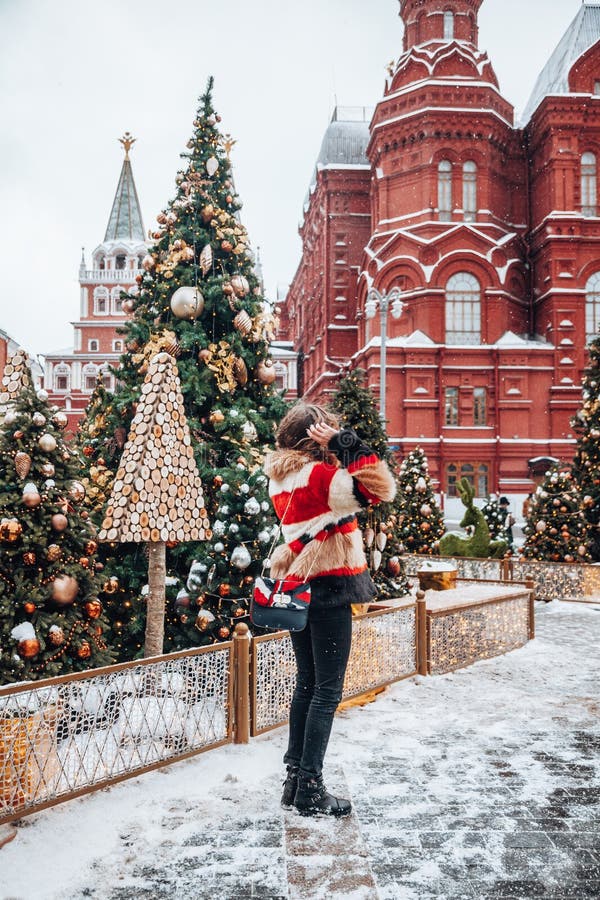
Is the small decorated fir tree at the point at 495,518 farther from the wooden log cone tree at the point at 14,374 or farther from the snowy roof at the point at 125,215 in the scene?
the snowy roof at the point at 125,215

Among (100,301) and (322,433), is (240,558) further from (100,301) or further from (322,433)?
(100,301)

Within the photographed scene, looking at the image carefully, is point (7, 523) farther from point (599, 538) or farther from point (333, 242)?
point (333, 242)

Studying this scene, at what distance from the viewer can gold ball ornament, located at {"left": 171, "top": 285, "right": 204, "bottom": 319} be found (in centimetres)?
770

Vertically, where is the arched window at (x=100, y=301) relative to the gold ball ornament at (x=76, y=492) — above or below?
above

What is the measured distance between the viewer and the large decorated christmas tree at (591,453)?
14.3 m

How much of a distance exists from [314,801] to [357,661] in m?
2.25

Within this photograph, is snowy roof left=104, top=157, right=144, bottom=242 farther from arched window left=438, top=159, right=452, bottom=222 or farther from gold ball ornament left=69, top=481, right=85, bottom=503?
gold ball ornament left=69, top=481, right=85, bottom=503

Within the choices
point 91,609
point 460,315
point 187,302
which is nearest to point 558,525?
point 187,302

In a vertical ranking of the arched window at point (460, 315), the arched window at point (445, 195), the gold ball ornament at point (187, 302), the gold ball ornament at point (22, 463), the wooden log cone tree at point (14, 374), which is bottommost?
the gold ball ornament at point (22, 463)

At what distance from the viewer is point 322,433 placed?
148 inches

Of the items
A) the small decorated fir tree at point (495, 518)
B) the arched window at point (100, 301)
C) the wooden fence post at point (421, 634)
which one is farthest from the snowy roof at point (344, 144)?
the wooden fence post at point (421, 634)

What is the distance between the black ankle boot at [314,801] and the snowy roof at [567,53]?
37994 millimetres

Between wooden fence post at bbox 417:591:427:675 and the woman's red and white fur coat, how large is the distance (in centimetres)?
312

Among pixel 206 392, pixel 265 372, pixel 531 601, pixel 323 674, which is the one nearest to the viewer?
pixel 323 674
